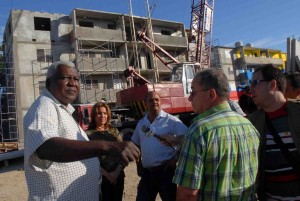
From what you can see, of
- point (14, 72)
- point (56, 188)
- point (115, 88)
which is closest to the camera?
point (56, 188)

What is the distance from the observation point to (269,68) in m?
2.38

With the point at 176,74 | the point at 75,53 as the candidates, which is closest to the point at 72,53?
the point at 75,53

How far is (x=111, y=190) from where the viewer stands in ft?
12.1

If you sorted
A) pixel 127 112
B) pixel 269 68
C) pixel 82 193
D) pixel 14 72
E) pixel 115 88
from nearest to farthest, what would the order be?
pixel 82 193 → pixel 269 68 → pixel 127 112 → pixel 14 72 → pixel 115 88

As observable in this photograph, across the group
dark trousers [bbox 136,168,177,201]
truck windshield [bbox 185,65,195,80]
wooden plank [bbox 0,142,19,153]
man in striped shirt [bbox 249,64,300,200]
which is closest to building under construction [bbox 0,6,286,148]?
wooden plank [bbox 0,142,19,153]

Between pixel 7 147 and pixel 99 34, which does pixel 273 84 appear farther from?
pixel 99 34

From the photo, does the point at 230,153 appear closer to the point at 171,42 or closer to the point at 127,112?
the point at 127,112

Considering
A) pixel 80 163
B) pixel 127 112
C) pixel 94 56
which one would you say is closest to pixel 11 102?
pixel 94 56

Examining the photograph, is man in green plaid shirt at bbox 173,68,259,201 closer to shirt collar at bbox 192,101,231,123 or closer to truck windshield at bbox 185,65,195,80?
shirt collar at bbox 192,101,231,123

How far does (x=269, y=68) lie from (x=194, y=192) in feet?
3.94

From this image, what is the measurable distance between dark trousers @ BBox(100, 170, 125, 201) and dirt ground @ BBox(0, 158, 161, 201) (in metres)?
1.82

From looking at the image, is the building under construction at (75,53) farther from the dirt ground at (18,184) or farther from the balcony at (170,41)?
the dirt ground at (18,184)

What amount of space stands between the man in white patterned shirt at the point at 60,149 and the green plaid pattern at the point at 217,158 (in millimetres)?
334

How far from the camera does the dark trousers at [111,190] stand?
364 cm
